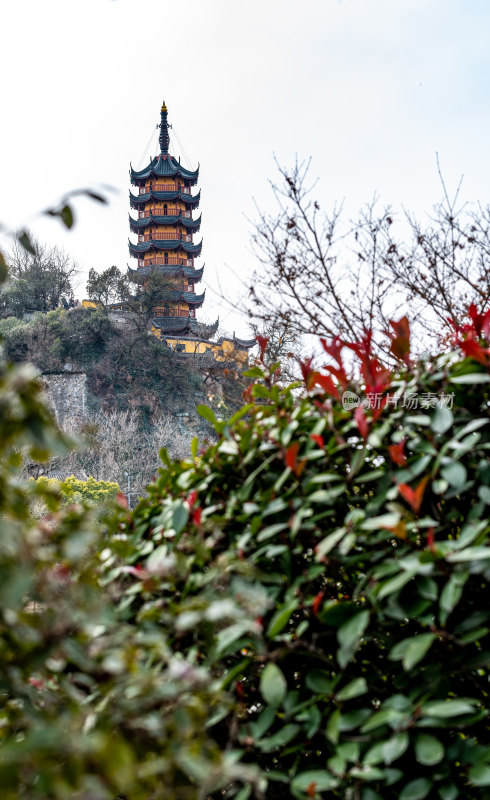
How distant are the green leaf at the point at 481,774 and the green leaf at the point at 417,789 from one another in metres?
0.06

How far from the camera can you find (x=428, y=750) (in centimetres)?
72

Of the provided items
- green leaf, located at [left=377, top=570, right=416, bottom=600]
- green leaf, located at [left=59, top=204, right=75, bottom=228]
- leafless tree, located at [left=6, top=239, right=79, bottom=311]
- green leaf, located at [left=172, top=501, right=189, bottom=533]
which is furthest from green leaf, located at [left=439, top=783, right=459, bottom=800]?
leafless tree, located at [left=6, top=239, right=79, bottom=311]

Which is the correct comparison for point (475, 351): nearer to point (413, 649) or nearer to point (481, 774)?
point (413, 649)

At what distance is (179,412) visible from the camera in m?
18.2

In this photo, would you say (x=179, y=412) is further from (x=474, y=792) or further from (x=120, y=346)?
(x=474, y=792)

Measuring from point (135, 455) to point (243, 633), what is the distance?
15525mm

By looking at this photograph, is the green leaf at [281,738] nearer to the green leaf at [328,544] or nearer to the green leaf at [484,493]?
the green leaf at [328,544]

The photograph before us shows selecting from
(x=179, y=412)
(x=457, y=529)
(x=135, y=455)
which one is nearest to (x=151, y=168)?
(x=179, y=412)

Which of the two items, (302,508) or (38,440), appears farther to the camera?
(302,508)

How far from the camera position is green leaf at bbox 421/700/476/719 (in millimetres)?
711

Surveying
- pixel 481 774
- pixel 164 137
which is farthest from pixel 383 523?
pixel 164 137

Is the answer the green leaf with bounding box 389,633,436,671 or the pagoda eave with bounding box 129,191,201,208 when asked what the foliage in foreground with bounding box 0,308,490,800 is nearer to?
the green leaf with bounding box 389,633,436,671

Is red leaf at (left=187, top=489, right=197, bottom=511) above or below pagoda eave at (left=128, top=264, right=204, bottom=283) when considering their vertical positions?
below

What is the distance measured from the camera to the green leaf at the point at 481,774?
2.34ft
